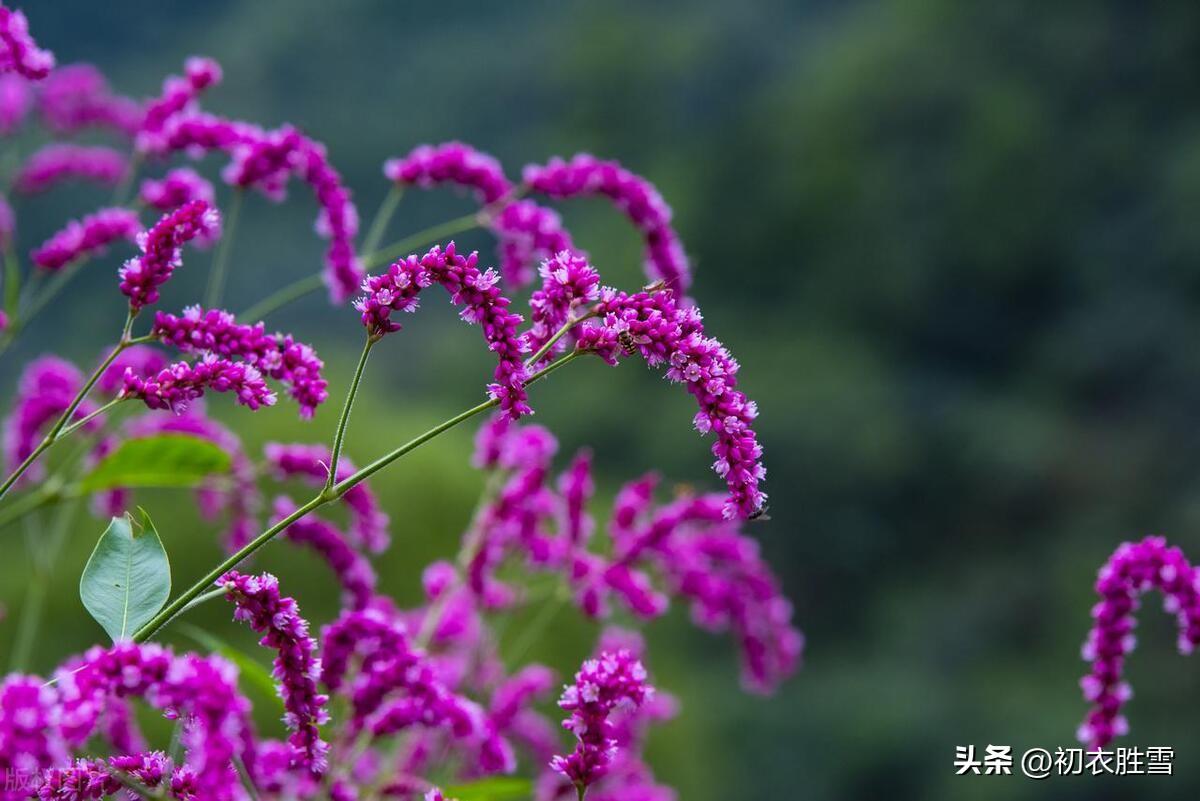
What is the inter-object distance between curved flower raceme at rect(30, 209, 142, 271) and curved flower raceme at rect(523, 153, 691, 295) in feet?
1.14

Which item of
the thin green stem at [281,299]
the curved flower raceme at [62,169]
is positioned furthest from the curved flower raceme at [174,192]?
the curved flower raceme at [62,169]

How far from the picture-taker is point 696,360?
2.31ft

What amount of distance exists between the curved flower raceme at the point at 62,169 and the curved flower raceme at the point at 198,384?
86 cm

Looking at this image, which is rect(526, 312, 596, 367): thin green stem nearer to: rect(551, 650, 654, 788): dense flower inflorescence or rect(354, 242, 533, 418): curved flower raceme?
rect(354, 242, 533, 418): curved flower raceme

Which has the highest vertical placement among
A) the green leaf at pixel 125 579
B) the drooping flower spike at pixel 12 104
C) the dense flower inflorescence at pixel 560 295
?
the drooping flower spike at pixel 12 104

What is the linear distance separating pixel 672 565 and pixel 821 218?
11941mm

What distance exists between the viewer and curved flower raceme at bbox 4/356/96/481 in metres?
1.15

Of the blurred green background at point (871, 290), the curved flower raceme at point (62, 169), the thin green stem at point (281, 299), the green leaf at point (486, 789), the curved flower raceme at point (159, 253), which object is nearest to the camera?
the curved flower raceme at point (159, 253)

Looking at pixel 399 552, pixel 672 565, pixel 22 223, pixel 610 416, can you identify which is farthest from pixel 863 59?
pixel 672 565

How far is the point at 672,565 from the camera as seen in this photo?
1.34 m

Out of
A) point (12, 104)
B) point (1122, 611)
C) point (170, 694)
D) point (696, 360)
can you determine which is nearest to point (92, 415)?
point (170, 694)

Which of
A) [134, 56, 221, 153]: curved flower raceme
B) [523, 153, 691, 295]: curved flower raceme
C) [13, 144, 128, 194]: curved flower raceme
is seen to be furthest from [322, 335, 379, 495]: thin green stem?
[13, 144, 128, 194]: curved flower raceme

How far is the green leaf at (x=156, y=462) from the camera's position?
0.96 metres

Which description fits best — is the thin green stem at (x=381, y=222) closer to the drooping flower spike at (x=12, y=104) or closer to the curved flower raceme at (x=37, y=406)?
the curved flower raceme at (x=37, y=406)
